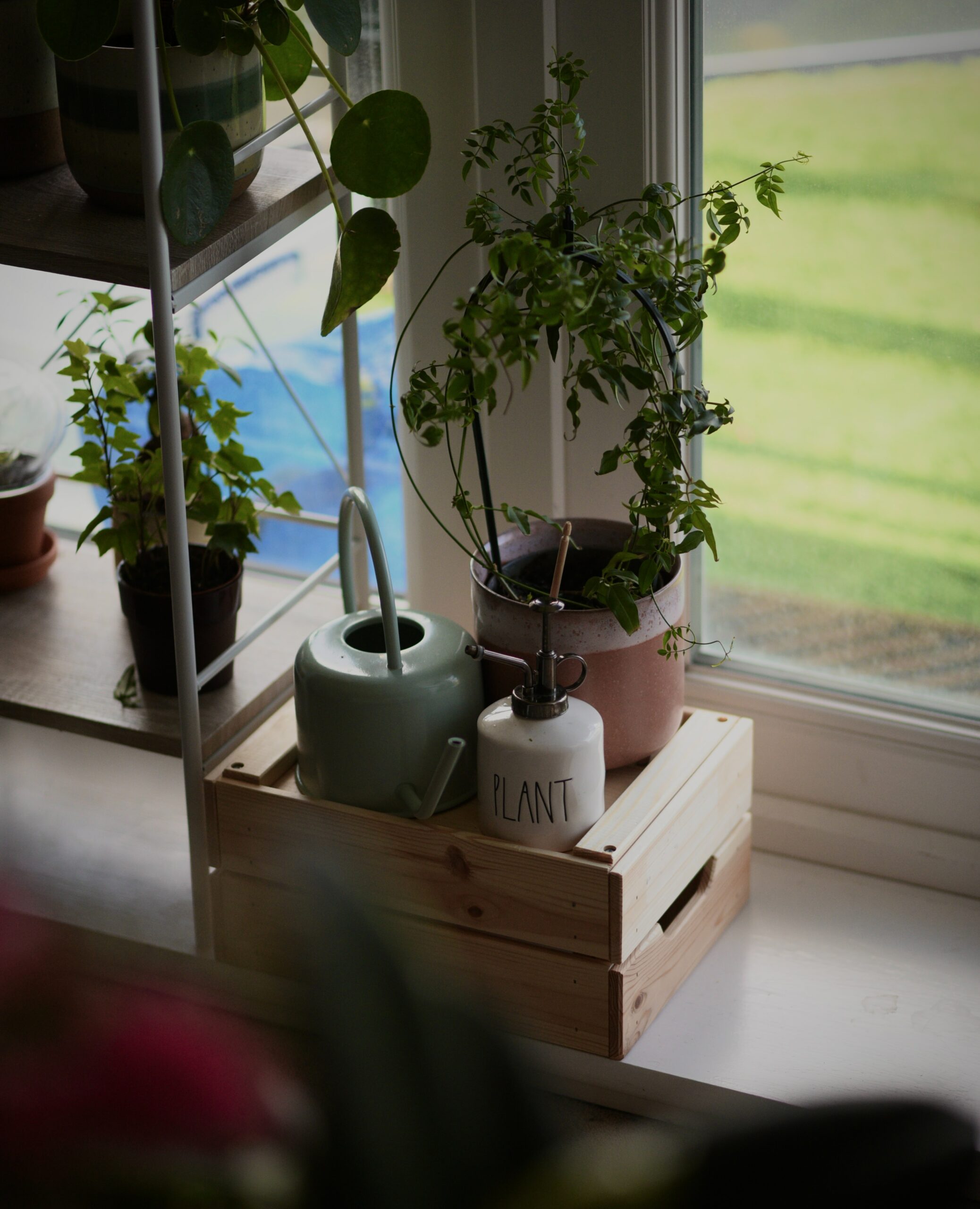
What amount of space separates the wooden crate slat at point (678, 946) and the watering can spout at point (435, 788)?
0.64ft

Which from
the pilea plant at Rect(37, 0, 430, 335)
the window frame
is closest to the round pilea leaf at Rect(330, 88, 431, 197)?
the pilea plant at Rect(37, 0, 430, 335)

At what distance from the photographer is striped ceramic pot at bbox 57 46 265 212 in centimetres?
98

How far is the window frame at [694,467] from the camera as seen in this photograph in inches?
46.6

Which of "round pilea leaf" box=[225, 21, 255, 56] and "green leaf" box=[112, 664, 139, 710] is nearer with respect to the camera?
"round pilea leaf" box=[225, 21, 255, 56]

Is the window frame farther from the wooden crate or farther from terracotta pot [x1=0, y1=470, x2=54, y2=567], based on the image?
terracotta pot [x1=0, y1=470, x2=54, y2=567]

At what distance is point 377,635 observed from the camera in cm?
119

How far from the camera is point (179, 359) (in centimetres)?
124

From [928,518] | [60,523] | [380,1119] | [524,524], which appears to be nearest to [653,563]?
[524,524]

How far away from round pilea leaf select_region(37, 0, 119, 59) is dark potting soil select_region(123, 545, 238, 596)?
→ 1.47 feet

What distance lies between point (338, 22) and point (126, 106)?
17 centimetres

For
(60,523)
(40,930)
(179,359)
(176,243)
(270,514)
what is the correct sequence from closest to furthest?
(40,930), (176,243), (179,359), (270,514), (60,523)

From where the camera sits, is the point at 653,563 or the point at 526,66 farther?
the point at 526,66

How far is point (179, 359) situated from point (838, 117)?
0.62 metres

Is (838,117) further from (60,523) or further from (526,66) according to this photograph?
(60,523)
